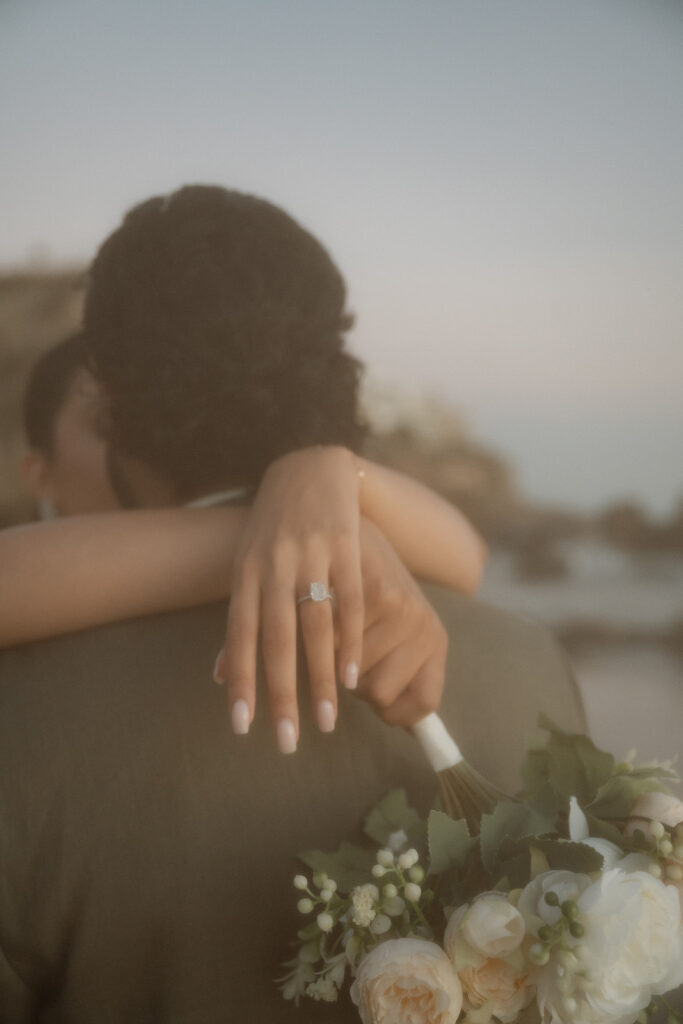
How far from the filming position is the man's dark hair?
2.77ft

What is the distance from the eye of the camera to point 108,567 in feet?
2.46

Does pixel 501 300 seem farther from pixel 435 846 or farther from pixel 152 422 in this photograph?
pixel 435 846

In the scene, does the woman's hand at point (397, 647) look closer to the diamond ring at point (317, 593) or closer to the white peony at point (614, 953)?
the diamond ring at point (317, 593)

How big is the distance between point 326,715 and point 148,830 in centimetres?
17

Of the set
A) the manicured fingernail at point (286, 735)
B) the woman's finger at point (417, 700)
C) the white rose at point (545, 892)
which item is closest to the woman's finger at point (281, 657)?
the manicured fingernail at point (286, 735)

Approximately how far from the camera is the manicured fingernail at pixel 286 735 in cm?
67

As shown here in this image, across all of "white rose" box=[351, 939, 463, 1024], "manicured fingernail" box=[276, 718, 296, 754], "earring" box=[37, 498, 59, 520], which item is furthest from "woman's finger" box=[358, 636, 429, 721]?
"earring" box=[37, 498, 59, 520]

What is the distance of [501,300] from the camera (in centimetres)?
92

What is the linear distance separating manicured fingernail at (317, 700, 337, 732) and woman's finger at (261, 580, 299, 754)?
23 mm

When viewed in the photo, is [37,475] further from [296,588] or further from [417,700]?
[417,700]

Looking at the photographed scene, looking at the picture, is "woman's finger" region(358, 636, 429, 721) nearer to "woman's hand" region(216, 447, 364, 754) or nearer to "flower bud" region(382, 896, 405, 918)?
"woman's hand" region(216, 447, 364, 754)

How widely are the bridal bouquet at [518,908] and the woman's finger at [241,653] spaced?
13 centimetres

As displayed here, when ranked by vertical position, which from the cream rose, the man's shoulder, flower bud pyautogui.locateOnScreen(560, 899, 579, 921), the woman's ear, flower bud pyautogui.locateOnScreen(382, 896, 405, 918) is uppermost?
the woman's ear

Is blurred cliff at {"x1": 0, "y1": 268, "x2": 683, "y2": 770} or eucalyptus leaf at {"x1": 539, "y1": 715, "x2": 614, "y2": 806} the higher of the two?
blurred cliff at {"x1": 0, "y1": 268, "x2": 683, "y2": 770}
